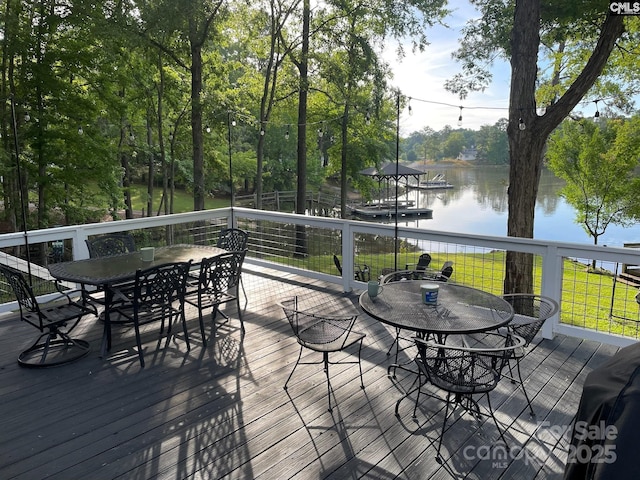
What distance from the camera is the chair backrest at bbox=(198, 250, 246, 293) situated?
13.1 feet

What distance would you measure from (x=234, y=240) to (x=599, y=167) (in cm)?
1047

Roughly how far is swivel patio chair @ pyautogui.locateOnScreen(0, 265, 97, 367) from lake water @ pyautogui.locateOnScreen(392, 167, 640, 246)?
30.2ft

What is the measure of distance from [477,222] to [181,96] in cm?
1745

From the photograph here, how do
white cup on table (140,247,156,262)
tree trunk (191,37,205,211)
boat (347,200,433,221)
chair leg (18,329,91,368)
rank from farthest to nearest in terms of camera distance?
boat (347,200,433,221) → tree trunk (191,37,205,211) → white cup on table (140,247,156,262) → chair leg (18,329,91,368)

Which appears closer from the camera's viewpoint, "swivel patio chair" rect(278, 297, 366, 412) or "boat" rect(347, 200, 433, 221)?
"swivel patio chair" rect(278, 297, 366, 412)

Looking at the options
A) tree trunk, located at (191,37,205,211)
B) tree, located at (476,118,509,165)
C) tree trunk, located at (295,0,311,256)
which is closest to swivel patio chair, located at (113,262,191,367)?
tree trunk, located at (191,37,205,211)

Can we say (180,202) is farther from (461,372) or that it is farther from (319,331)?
(461,372)

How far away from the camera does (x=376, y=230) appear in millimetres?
5305

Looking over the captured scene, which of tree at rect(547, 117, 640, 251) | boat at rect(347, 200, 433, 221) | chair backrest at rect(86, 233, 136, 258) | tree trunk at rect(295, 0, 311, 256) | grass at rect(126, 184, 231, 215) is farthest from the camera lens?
boat at rect(347, 200, 433, 221)

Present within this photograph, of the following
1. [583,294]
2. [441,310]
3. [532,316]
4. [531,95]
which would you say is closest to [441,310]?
[441,310]

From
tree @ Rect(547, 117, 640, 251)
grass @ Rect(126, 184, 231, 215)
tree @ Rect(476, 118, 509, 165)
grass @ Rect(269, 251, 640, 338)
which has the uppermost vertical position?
tree @ Rect(476, 118, 509, 165)

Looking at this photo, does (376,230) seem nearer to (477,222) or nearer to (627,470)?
(627,470)

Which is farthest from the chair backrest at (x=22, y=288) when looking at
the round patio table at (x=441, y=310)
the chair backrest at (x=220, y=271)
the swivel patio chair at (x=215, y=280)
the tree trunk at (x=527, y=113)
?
the tree trunk at (x=527, y=113)

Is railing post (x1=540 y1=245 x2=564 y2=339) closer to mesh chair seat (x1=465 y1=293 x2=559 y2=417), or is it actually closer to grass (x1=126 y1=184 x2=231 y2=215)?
mesh chair seat (x1=465 y1=293 x2=559 y2=417)
